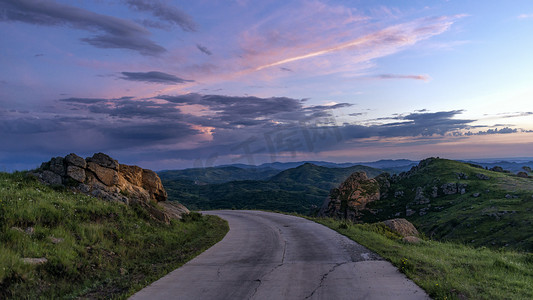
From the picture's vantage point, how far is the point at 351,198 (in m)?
70.3

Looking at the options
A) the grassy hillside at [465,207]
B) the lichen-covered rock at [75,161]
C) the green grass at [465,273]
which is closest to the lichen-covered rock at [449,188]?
the grassy hillside at [465,207]

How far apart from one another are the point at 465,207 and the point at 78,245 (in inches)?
2489

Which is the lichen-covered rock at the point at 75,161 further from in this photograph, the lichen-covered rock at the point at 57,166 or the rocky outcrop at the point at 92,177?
the lichen-covered rock at the point at 57,166

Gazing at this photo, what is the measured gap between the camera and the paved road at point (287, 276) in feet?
26.7

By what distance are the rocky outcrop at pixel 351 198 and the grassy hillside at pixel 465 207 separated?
8.05ft

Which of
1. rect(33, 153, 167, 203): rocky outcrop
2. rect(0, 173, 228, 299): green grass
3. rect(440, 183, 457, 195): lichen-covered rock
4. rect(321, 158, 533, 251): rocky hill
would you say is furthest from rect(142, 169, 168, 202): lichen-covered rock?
rect(440, 183, 457, 195): lichen-covered rock

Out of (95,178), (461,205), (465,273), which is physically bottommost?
(461,205)

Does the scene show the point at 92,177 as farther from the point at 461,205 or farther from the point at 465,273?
the point at 461,205

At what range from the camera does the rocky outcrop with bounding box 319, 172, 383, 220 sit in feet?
223

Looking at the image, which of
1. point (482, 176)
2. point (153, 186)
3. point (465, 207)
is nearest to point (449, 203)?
point (465, 207)

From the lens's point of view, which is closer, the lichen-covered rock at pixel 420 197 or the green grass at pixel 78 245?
the green grass at pixel 78 245

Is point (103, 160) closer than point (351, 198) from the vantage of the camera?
Yes

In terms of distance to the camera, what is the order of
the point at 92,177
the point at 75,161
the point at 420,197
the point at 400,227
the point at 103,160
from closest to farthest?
the point at 75,161
the point at 92,177
the point at 103,160
the point at 400,227
the point at 420,197

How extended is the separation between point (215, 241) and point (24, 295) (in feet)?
34.5
